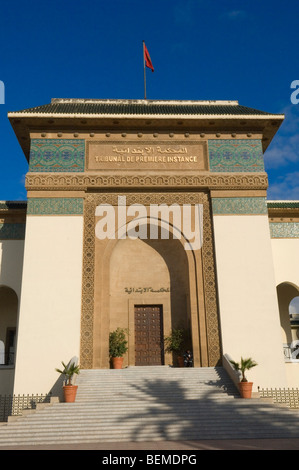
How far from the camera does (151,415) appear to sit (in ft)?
30.8

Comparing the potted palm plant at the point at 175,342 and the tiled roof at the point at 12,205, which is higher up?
the tiled roof at the point at 12,205

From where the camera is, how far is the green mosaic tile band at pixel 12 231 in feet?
47.3

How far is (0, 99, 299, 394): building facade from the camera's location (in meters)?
12.3

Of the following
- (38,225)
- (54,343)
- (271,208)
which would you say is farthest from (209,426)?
(271,208)

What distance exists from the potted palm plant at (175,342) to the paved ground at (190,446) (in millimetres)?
5259

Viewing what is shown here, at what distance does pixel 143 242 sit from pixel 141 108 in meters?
4.54

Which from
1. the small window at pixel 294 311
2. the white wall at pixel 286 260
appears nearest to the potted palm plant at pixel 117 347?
the white wall at pixel 286 260

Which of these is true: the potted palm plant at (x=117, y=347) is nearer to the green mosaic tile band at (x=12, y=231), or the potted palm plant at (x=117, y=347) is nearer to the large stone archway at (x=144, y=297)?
the large stone archway at (x=144, y=297)

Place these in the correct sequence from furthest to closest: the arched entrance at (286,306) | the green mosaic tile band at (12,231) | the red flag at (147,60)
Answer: the red flag at (147,60)
the arched entrance at (286,306)
the green mosaic tile band at (12,231)

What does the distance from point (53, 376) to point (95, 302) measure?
7.47ft

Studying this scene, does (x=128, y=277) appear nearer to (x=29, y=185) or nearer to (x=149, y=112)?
(x=29, y=185)

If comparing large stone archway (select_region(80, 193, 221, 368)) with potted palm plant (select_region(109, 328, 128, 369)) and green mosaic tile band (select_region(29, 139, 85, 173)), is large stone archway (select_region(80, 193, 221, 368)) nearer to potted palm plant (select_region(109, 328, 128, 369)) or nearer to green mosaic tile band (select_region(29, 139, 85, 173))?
potted palm plant (select_region(109, 328, 128, 369))

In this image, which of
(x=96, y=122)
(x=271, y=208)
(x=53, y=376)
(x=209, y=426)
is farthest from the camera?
(x=271, y=208)

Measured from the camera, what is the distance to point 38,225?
13055mm
